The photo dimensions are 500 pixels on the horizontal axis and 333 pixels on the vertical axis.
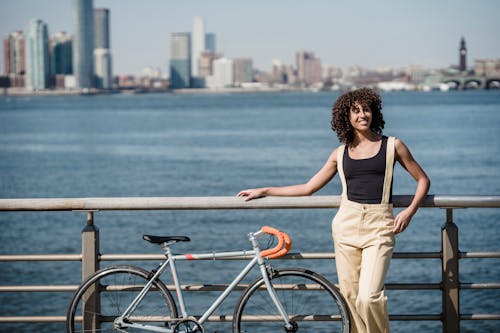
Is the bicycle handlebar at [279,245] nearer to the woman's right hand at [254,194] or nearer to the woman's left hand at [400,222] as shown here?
the woman's right hand at [254,194]

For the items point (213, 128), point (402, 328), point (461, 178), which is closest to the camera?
point (402, 328)

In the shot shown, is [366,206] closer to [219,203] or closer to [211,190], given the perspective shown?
[219,203]

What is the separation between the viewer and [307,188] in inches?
210

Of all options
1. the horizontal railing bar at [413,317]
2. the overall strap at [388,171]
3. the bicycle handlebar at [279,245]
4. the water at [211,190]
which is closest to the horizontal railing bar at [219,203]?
the overall strap at [388,171]

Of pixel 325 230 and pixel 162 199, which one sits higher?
pixel 162 199

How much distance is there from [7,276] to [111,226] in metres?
6.48

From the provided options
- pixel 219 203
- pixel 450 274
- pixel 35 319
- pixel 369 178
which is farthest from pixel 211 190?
pixel 369 178

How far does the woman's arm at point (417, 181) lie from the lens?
4945 millimetres

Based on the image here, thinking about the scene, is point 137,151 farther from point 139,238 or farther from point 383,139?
point 383,139

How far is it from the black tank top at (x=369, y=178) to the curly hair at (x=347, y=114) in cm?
18

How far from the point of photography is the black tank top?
4965 millimetres

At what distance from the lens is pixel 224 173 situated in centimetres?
4303

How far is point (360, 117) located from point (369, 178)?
1.17ft

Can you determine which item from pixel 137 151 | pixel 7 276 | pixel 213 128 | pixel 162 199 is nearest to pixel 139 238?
pixel 7 276
